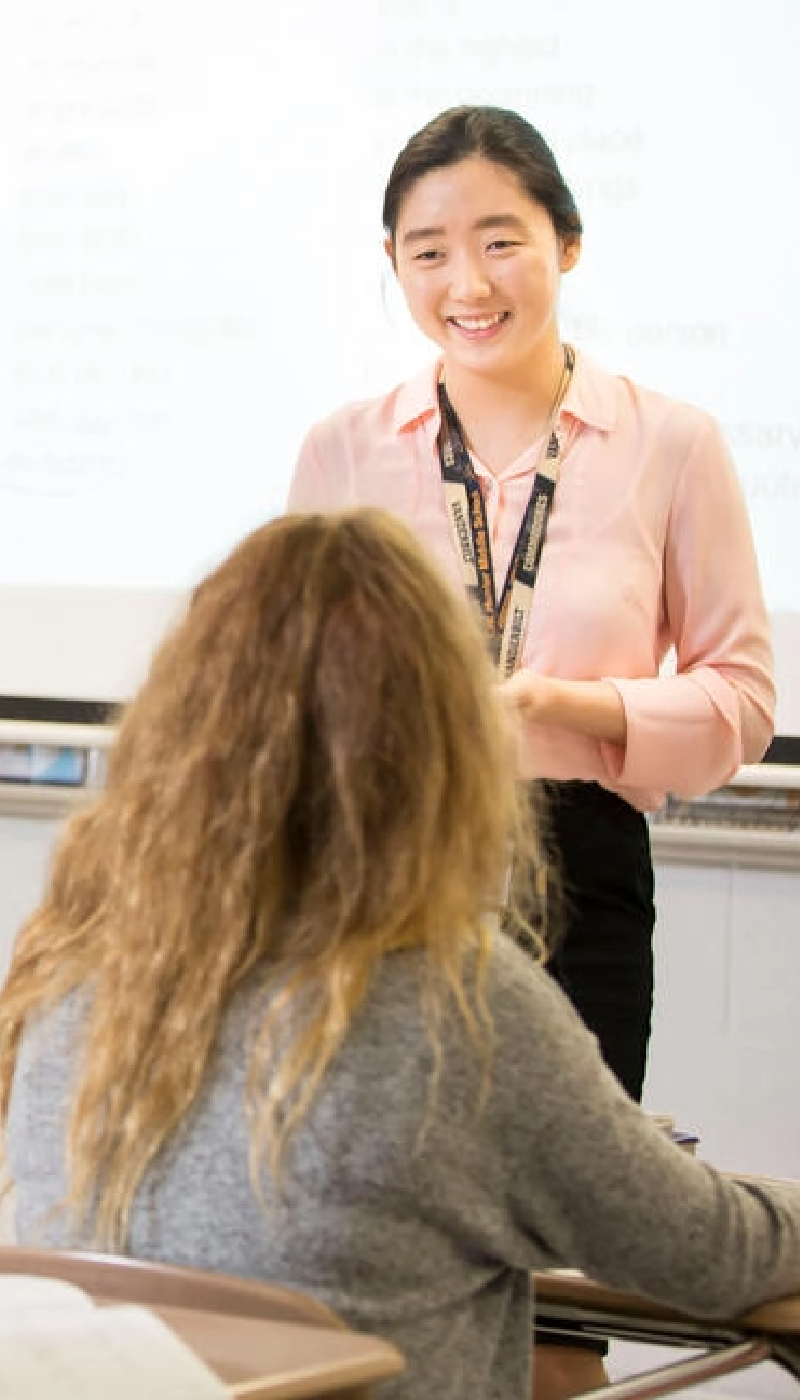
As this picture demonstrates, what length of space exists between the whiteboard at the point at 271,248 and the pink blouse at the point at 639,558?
1.10 meters

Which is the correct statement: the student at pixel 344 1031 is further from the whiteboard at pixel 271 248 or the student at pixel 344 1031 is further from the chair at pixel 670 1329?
the whiteboard at pixel 271 248

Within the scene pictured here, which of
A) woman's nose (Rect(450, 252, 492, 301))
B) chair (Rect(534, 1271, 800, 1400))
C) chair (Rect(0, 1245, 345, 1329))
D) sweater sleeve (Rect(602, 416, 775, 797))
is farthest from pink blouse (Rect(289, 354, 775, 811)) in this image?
chair (Rect(0, 1245, 345, 1329))

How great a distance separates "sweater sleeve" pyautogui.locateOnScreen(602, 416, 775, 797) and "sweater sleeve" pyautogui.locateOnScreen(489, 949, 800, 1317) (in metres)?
0.80

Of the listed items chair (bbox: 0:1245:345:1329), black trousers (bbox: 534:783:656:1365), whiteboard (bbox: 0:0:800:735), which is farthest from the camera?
whiteboard (bbox: 0:0:800:735)

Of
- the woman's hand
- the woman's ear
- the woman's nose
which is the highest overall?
the woman's ear

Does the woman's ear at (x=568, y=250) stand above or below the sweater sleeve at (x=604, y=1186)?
above

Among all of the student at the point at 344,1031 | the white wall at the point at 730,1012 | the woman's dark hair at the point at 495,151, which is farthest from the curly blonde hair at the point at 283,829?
the white wall at the point at 730,1012

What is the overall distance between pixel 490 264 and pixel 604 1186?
1.22 meters

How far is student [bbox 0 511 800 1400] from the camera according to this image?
1236mm

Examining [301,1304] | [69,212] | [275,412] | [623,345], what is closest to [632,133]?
[623,345]

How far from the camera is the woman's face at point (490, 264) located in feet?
7.20

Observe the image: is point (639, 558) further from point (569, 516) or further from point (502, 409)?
point (502, 409)

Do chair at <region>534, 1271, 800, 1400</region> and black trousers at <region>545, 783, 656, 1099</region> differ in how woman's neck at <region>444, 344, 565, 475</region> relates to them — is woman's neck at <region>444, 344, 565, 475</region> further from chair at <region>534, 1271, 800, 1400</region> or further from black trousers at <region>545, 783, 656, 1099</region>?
chair at <region>534, 1271, 800, 1400</region>

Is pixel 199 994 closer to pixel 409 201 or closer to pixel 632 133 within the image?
pixel 409 201
